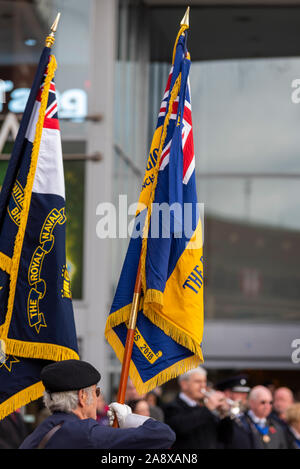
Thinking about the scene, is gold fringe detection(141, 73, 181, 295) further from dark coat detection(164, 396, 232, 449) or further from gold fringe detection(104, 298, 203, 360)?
dark coat detection(164, 396, 232, 449)

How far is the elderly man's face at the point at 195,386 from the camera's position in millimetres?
6230

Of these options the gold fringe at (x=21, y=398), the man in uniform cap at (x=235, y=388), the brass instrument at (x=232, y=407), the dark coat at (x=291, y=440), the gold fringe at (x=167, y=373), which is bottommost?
the dark coat at (x=291, y=440)

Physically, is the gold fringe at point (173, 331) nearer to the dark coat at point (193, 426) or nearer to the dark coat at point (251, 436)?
the dark coat at point (193, 426)

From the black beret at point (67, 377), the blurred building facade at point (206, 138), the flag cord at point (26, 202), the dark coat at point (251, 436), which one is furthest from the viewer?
the blurred building facade at point (206, 138)

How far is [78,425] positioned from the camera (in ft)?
10.2

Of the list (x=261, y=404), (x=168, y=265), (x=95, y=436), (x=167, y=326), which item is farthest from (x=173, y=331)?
(x=261, y=404)

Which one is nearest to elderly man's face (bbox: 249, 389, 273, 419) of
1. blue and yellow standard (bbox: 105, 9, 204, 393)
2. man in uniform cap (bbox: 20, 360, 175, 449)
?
blue and yellow standard (bbox: 105, 9, 204, 393)

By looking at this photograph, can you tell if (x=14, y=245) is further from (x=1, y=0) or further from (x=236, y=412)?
(x=1, y=0)

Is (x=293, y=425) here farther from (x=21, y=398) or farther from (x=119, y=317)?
(x=21, y=398)

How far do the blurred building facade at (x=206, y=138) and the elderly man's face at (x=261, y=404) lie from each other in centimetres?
293

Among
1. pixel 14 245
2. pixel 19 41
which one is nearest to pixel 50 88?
pixel 14 245

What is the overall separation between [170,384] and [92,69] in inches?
224

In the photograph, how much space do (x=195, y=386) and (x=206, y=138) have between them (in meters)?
8.30

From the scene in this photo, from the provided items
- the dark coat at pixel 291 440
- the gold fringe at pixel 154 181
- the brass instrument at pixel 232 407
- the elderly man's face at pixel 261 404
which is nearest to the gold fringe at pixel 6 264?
the gold fringe at pixel 154 181
